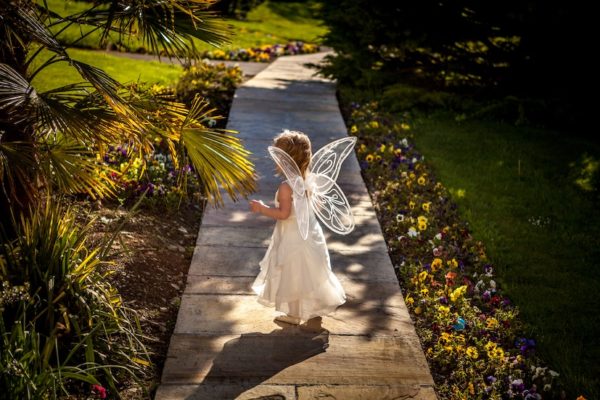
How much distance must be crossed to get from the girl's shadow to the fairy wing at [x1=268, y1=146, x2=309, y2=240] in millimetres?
711

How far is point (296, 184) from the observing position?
381 centimetres

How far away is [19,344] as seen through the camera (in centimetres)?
306

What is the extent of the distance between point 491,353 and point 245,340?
154 centimetres

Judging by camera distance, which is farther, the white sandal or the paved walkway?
the white sandal

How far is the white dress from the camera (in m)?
4.00

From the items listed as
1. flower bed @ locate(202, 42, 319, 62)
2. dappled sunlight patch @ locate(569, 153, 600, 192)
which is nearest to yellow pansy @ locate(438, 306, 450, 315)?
dappled sunlight patch @ locate(569, 153, 600, 192)

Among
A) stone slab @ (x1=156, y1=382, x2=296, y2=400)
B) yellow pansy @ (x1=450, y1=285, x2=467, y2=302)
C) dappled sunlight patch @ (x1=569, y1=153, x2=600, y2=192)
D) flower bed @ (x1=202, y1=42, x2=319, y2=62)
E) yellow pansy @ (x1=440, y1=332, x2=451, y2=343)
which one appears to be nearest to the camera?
stone slab @ (x1=156, y1=382, x2=296, y2=400)

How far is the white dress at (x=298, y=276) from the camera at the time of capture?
400 cm

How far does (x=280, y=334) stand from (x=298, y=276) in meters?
0.40

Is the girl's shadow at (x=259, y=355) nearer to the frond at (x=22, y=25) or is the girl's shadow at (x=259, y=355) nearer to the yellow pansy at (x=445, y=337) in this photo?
the yellow pansy at (x=445, y=337)

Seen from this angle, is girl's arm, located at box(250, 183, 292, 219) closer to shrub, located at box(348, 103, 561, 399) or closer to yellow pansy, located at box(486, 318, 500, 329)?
shrub, located at box(348, 103, 561, 399)

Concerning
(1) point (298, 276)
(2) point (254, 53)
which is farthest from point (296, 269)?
(2) point (254, 53)

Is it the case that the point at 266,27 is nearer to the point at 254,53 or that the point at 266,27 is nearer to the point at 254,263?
the point at 254,53

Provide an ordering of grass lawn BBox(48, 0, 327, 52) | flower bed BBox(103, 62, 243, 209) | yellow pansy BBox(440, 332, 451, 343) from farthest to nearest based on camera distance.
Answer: grass lawn BBox(48, 0, 327, 52) → flower bed BBox(103, 62, 243, 209) → yellow pansy BBox(440, 332, 451, 343)
